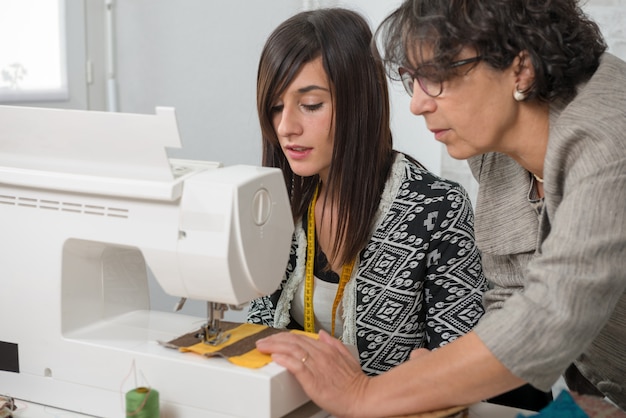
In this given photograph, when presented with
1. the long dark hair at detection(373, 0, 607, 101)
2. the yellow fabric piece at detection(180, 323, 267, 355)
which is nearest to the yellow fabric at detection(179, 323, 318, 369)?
the yellow fabric piece at detection(180, 323, 267, 355)

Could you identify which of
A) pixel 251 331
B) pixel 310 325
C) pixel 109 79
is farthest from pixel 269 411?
pixel 109 79

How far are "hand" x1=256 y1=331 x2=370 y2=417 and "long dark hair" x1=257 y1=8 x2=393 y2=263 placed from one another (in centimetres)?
46

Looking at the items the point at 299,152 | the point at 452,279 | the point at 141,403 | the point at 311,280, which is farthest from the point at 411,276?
the point at 141,403

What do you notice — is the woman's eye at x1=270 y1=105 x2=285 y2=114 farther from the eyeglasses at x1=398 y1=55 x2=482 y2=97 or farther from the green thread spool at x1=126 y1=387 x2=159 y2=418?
the green thread spool at x1=126 y1=387 x2=159 y2=418

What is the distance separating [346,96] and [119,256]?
1.96 ft

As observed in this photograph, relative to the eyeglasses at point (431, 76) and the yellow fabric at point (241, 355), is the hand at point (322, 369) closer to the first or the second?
the yellow fabric at point (241, 355)

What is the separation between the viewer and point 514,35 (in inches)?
48.4

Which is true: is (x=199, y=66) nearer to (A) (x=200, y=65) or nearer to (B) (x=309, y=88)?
(A) (x=200, y=65)

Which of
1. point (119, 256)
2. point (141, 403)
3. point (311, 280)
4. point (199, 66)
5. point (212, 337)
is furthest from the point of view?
point (199, 66)

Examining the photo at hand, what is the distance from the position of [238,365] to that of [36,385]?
413 millimetres

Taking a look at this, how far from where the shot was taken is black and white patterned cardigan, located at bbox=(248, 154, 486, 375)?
5.66 feet

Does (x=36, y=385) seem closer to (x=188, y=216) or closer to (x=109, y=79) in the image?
(x=188, y=216)

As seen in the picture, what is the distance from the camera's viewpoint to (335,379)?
1.27 m

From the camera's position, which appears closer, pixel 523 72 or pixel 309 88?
pixel 523 72
